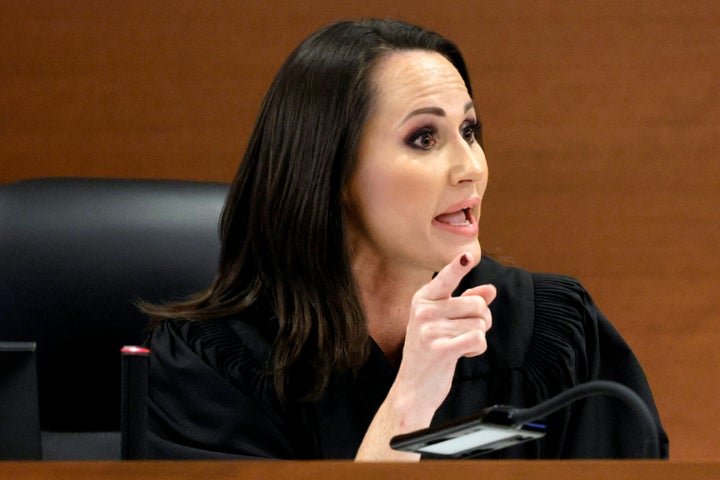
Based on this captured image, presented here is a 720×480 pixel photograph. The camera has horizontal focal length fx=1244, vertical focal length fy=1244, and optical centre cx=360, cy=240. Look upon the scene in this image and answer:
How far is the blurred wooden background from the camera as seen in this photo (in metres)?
2.13

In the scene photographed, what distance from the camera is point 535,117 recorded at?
2186 millimetres

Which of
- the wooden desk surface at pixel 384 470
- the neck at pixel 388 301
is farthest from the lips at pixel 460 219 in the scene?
the wooden desk surface at pixel 384 470

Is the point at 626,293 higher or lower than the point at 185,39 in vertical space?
lower

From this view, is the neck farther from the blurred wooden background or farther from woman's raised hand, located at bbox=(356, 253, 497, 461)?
the blurred wooden background

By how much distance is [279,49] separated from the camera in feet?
7.07

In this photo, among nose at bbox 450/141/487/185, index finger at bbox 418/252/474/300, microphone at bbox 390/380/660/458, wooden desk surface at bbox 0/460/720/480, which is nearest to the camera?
wooden desk surface at bbox 0/460/720/480

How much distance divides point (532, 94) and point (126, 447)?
138cm

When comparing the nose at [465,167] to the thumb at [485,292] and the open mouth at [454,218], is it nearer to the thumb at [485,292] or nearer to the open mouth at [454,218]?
the open mouth at [454,218]

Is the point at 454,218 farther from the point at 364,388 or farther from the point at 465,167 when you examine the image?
the point at 364,388

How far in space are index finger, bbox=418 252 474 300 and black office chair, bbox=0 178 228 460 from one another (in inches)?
18.7

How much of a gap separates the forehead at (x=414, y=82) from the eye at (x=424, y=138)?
0.03 meters

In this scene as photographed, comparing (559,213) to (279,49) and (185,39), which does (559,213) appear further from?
(185,39)

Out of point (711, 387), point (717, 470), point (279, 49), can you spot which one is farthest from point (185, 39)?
point (717, 470)

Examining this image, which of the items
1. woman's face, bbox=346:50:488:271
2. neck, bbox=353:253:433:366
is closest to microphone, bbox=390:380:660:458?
woman's face, bbox=346:50:488:271
